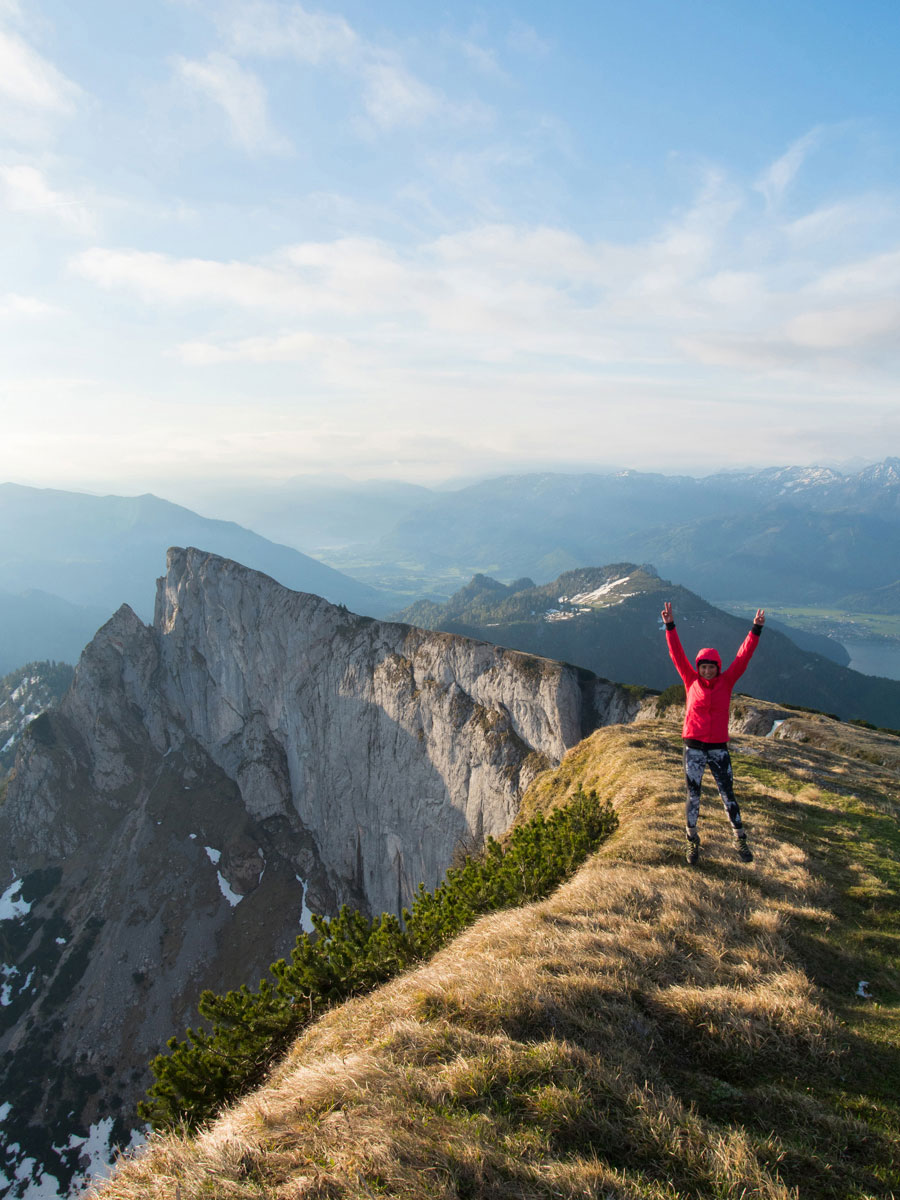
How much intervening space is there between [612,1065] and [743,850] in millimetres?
7381

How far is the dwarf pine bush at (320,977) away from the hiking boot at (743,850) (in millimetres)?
3431

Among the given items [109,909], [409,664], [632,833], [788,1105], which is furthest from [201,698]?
[788,1105]

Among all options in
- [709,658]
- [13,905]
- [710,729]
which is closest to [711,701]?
[710,729]

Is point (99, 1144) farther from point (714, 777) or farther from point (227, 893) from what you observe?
point (714, 777)

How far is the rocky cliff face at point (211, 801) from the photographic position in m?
64.2

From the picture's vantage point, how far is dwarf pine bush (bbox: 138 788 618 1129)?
31.7 feet

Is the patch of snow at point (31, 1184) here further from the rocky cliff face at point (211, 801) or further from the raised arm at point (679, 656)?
the raised arm at point (679, 656)

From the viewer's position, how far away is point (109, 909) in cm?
8812

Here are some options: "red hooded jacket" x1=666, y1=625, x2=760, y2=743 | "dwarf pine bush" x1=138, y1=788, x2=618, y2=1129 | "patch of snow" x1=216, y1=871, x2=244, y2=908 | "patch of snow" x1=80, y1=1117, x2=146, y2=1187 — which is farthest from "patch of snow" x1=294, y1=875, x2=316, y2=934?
"red hooded jacket" x1=666, y1=625, x2=760, y2=743

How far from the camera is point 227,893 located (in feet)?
286

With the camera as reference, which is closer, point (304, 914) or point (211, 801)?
point (304, 914)

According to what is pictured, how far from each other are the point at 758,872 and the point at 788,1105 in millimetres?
6430

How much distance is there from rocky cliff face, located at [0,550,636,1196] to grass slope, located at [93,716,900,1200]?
4846cm

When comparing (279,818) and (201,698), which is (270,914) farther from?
(201,698)
